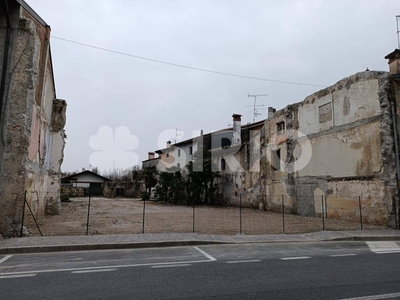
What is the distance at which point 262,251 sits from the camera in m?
8.98

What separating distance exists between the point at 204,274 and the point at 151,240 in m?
4.30

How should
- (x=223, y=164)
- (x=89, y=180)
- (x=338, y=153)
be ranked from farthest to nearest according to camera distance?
(x=89, y=180), (x=223, y=164), (x=338, y=153)

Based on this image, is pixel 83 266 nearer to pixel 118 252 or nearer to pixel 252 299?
pixel 118 252

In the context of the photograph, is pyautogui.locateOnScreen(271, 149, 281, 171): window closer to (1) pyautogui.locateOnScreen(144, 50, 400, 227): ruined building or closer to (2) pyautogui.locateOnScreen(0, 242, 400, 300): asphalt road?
(1) pyautogui.locateOnScreen(144, 50, 400, 227): ruined building

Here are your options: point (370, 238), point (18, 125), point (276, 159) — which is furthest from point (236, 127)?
point (18, 125)

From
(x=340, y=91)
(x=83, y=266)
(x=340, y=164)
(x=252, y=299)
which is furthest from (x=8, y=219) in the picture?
(x=340, y=91)

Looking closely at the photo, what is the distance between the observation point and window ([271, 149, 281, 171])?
23.6 meters

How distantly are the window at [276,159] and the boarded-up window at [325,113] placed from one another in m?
5.19

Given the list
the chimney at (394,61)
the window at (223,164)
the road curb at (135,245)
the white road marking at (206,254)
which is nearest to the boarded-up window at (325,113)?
the chimney at (394,61)

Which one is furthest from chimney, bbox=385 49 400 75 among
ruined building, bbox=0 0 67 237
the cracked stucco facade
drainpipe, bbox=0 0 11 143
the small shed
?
the small shed

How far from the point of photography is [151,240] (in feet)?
32.9

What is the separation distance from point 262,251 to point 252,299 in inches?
180

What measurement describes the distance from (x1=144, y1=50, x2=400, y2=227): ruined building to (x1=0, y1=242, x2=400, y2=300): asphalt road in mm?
7002

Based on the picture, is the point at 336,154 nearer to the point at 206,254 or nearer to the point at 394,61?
the point at 394,61
